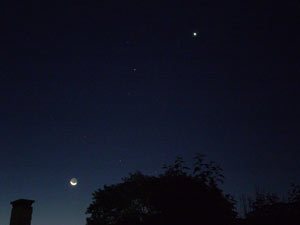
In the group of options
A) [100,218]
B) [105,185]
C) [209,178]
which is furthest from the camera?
[105,185]

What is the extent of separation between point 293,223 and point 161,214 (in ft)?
16.6

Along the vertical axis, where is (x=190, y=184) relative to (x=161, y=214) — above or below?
above

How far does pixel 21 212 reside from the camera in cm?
1018

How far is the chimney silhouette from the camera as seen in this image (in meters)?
10.1

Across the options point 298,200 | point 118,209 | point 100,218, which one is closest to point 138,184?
point 118,209

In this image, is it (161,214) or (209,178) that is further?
(209,178)

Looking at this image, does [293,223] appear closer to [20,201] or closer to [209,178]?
[209,178]

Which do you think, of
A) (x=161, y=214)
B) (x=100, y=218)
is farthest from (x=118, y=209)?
(x=161, y=214)

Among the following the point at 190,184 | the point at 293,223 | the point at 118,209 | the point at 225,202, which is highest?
the point at 118,209

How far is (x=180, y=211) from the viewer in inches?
421

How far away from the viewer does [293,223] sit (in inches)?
418

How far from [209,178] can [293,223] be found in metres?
3.57

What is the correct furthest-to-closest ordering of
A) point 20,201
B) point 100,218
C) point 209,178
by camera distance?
point 100,218 < point 209,178 < point 20,201

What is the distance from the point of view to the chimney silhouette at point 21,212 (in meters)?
10.1
